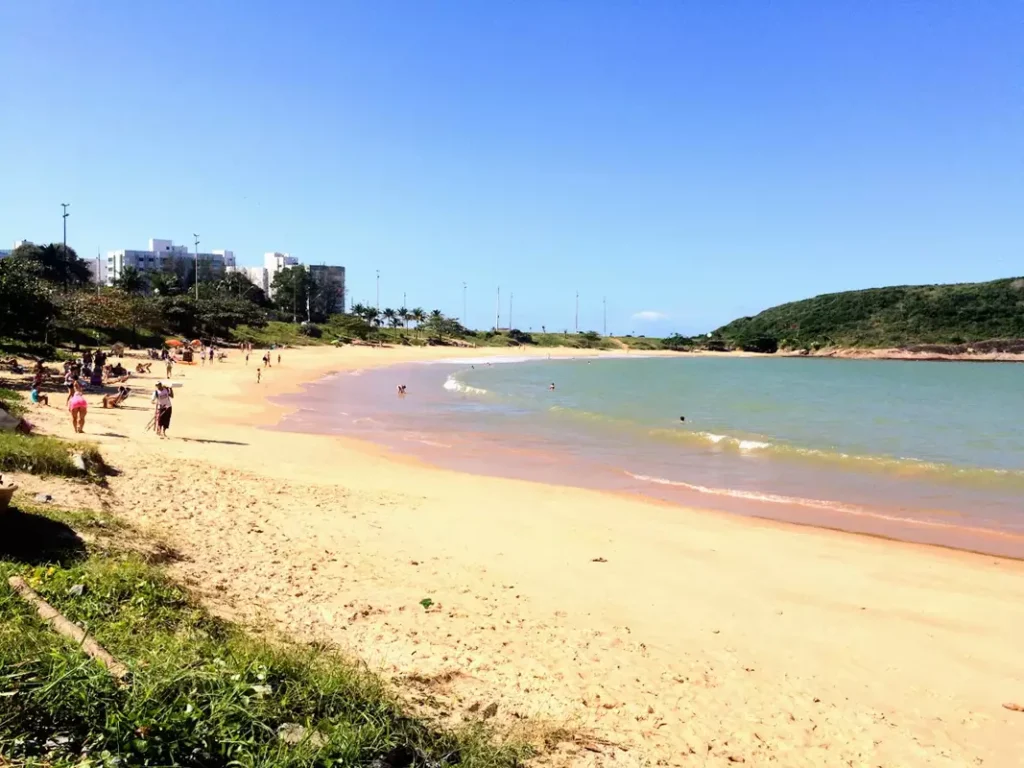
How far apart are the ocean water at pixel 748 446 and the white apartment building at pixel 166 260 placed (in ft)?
274

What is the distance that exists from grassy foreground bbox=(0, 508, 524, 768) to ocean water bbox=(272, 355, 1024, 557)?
432 inches

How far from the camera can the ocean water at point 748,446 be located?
569 inches

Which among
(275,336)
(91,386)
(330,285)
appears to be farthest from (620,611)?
(330,285)

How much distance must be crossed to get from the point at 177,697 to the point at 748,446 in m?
20.7

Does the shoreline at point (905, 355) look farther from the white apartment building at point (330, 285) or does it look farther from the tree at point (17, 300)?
the tree at point (17, 300)

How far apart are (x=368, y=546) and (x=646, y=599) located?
369 centimetres

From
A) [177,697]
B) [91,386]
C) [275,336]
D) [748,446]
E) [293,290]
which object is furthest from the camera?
[293,290]

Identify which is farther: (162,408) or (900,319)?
(900,319)

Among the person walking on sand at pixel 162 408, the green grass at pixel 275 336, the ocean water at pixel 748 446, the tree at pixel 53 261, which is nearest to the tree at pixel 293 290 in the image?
the green grass at pixel 275 336

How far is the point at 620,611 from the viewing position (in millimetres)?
7688

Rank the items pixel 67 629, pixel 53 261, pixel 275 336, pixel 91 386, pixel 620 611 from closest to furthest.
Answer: pixel 67 629, pixel 620 611, pixel 91 386, pixel 53 261, pixel 275 336

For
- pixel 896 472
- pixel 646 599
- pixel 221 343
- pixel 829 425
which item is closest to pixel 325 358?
pixel 221 343

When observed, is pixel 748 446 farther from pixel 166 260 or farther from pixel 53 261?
pixel 166 260

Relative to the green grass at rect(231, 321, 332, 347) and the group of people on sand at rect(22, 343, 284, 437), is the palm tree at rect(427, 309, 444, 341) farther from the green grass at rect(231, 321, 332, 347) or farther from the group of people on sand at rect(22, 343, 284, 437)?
the group of people on sand at rect(22, 343, 284, 437)
